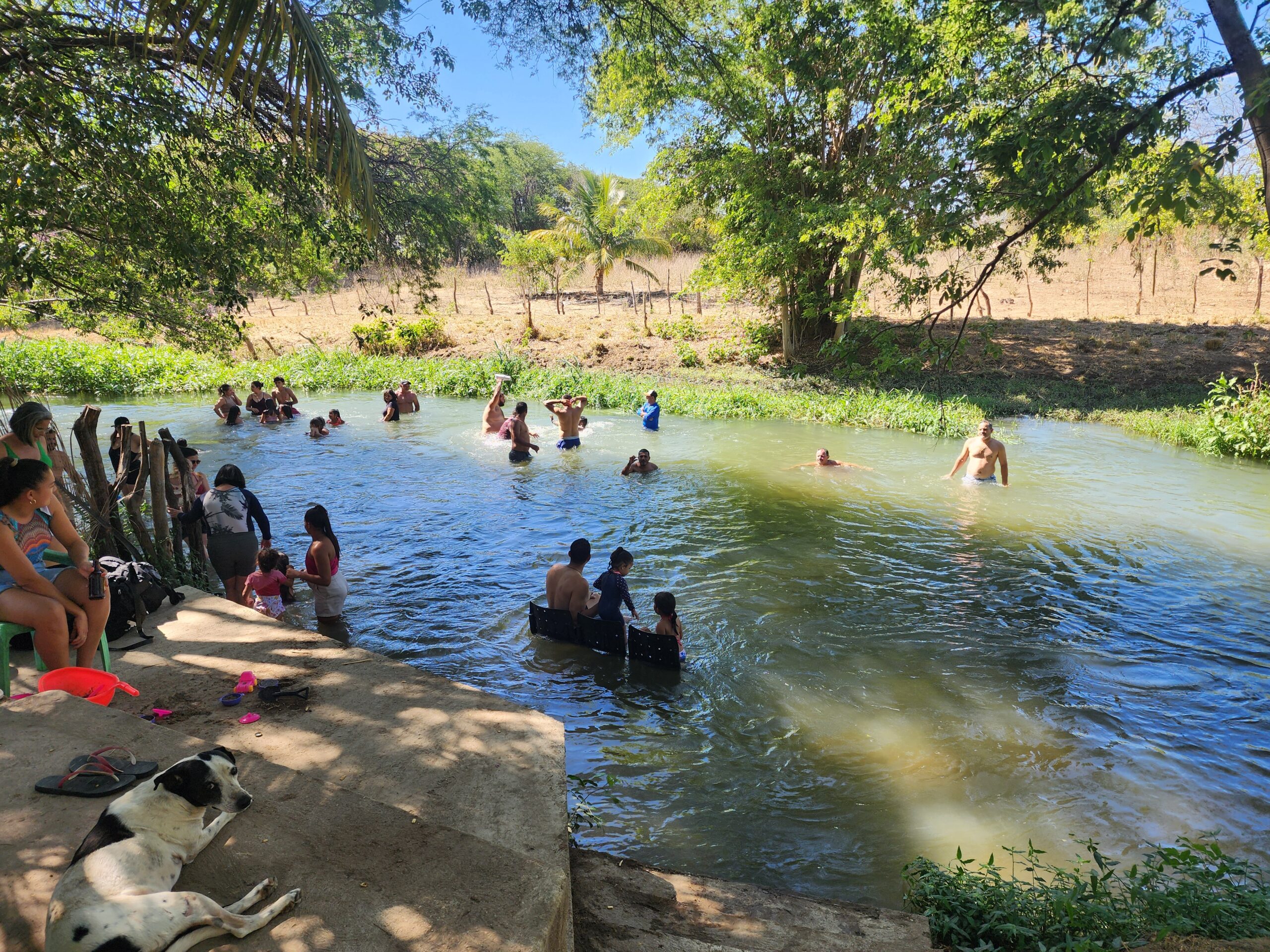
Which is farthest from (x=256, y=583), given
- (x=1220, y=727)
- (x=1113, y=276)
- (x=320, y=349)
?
(x=1113, y=276)

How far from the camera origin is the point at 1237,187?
5.79m

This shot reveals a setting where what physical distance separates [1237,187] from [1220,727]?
14.5 feet

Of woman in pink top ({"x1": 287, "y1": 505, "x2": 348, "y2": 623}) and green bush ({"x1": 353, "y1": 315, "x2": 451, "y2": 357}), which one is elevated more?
green bush ({"x1": 353, "y1": 315, "x2": 451, "y2": 357})

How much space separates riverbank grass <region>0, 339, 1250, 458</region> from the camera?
1969 centimetres

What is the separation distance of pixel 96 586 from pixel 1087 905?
581 centimetres

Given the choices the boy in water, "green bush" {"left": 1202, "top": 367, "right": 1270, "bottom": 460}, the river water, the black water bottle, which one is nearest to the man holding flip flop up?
the river water

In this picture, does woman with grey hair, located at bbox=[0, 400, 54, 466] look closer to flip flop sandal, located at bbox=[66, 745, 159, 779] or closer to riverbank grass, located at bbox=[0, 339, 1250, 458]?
flip flop sandal, located at bbox=[66, 745, 159, 779]

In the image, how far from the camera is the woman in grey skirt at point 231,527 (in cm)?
743

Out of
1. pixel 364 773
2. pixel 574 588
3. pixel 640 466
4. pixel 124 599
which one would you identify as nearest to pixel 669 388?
pixel 640 466

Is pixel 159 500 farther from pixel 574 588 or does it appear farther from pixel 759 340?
pixel 759 340

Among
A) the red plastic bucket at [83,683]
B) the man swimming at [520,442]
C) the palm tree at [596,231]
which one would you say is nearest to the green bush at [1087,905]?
the red plastic bucket at [83,683]

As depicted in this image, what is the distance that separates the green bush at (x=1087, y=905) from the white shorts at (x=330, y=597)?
5773 millimetres

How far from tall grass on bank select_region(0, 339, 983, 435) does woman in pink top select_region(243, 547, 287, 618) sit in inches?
591

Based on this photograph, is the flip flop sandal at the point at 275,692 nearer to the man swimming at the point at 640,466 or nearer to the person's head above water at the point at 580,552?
the person's head above water at the point at 580,552
